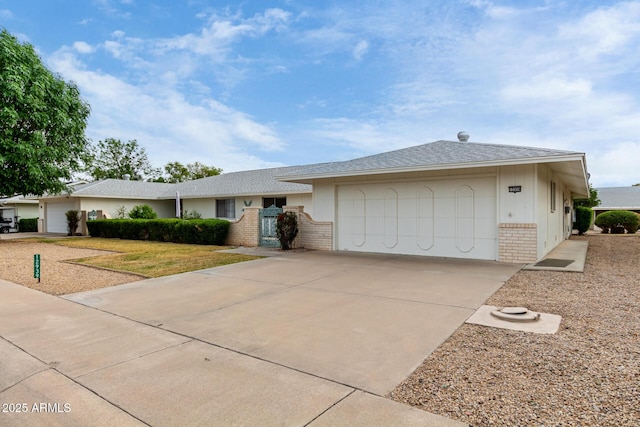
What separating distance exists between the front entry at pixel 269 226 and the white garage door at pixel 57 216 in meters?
18.4

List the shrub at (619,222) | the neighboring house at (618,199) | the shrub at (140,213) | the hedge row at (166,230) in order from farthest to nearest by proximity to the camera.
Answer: the neighboring house at (618,199), the shrub at (619,222), the shrub at (140,213), the hedge row at (166,230)

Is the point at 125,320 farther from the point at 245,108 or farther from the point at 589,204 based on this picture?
the point at 589,204

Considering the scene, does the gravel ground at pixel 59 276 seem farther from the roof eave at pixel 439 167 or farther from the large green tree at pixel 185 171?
the large green tree at pixel 185 171

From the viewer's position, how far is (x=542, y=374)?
11.2 ft

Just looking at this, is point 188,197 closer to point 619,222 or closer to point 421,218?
point 421,218

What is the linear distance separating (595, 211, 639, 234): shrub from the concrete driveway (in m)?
24.7

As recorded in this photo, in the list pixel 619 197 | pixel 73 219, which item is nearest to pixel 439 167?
pixel 73 219

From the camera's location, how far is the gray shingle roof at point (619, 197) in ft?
120

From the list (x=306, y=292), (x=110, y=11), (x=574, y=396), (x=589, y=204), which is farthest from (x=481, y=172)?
(x=589, y=204)

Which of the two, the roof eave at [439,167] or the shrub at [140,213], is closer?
the roof eave at [439,167]

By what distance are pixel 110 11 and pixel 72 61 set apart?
7.74 metres

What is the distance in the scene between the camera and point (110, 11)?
14.3 m

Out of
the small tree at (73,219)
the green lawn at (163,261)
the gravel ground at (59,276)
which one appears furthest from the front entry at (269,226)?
the small tree at (73,219)

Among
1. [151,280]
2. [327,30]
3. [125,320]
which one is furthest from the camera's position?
[327,30]
